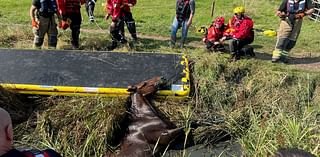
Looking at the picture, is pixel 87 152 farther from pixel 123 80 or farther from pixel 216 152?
pixel 216 152

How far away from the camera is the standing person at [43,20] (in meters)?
6.45

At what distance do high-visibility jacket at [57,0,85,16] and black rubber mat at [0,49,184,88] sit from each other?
1.75 metres

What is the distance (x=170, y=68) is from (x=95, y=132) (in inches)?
50.3

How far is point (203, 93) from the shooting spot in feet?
15.4

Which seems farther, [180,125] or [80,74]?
[80,74]

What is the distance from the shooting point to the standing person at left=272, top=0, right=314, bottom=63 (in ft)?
22.8

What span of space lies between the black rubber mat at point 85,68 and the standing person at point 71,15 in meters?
1.75

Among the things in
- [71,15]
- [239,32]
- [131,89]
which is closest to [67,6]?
[71,15]

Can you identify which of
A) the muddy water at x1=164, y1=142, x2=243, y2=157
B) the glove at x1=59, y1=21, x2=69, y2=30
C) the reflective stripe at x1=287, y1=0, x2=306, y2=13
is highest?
the reflective stripe at x1=287, y1=0, x2=306, y2=13

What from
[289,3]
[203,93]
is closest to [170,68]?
[203,93]

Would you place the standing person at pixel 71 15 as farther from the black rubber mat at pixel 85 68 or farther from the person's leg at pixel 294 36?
the person's leg at pixel 294 36

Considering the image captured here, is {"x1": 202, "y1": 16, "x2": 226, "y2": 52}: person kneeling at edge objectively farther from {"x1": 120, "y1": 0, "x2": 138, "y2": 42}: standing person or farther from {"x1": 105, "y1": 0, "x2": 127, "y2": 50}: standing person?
{"x1": 105, "y1": 0, "x2": 127, "y2": 50}: standing person

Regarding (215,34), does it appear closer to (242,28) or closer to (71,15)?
(242,28)

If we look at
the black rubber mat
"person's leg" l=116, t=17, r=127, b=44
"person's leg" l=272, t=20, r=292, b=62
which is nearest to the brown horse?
the black rubber mat
